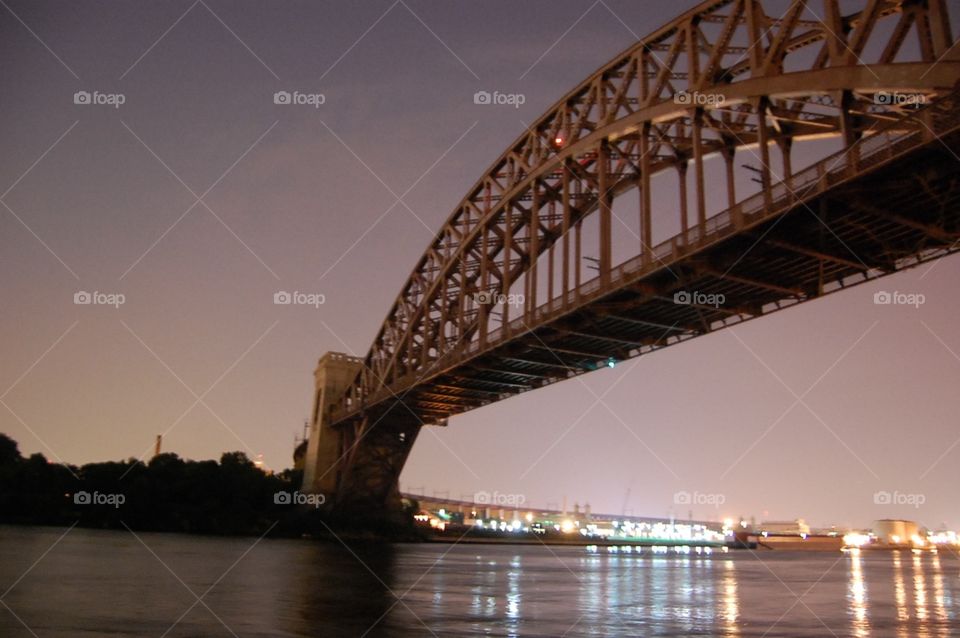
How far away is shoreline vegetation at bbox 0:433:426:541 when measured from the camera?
225 feet

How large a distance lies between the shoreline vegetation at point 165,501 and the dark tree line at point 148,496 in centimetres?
8

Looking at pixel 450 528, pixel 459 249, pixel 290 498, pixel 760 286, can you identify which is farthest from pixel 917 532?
pixel 760 286

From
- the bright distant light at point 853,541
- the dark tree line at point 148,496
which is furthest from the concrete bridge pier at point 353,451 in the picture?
the bright distant light at point 853,541

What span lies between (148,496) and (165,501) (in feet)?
5.34

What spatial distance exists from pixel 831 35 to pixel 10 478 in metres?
71.5

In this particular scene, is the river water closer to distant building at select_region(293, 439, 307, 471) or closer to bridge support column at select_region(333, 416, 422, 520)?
bridge support column at select_region(333, 416, 422, 520)

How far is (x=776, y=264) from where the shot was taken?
2788 centimetres

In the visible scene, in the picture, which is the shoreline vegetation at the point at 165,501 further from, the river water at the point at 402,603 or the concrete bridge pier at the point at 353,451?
the river water at the point at 402,603

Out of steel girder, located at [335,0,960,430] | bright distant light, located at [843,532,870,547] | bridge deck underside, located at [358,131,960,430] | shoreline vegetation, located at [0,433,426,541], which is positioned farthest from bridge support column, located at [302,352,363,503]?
bright distant light, located at [843,532,870,547]

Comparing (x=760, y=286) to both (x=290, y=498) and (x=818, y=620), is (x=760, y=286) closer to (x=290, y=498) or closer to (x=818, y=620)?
(x=818, y=620)

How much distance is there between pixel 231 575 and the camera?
2666 centimetres

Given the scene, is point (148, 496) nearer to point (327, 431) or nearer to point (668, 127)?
point (327, 431)

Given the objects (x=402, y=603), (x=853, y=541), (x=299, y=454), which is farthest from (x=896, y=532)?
(x=402, y=603)

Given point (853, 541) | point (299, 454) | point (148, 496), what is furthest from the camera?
point (853, 541)
